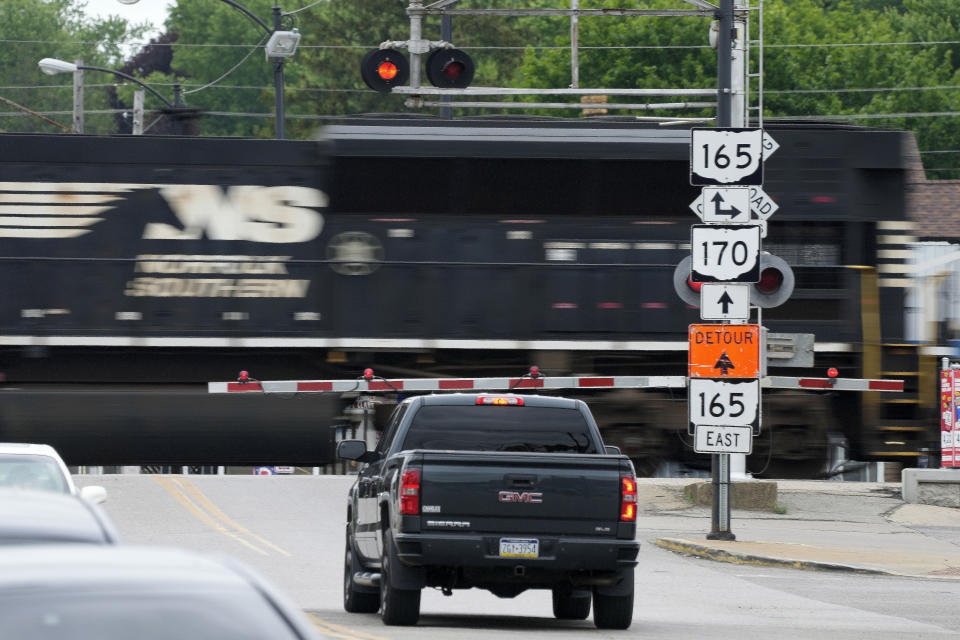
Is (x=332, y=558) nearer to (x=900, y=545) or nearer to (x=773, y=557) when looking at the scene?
(x=773, y=557)

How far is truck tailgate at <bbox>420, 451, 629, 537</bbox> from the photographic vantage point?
1053 centimetres

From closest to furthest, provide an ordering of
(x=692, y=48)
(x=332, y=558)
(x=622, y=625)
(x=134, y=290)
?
(x=622, y=625)
(x=332, y=558)
(x=134, y=290)
(x=692, y=48)

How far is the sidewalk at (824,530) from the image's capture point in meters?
16.4

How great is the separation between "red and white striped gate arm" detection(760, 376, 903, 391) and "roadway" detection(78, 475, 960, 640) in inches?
79.9

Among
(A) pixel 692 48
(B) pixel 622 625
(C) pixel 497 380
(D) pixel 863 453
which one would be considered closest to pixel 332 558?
(C) pixel 497 380

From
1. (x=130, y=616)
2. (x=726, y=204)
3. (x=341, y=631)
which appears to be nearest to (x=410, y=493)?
(x=341, y=631)

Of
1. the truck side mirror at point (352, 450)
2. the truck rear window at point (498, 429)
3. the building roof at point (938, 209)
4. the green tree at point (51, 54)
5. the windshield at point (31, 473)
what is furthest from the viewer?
the green tree at point (51, 54)

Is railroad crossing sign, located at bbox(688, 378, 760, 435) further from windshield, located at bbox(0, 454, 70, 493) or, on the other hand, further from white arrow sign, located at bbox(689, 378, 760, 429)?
windshield, located at bbox(0, 454, 70, 493)

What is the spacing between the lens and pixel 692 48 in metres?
55.3

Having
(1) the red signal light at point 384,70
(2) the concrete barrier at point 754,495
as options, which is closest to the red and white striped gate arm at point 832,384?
(2) the concrete barrier at point 754,495

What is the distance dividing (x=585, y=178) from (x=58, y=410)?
23.6ft

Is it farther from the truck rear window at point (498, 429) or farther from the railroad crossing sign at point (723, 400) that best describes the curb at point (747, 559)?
the truck rear window at point (498, 429)

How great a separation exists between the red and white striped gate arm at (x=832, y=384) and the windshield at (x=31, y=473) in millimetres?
11076

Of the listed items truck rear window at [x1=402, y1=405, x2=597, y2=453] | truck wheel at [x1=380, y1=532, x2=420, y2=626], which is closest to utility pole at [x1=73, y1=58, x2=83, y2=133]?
truck rear window at [x1=402, y1=405, x2=597, y2=453]
